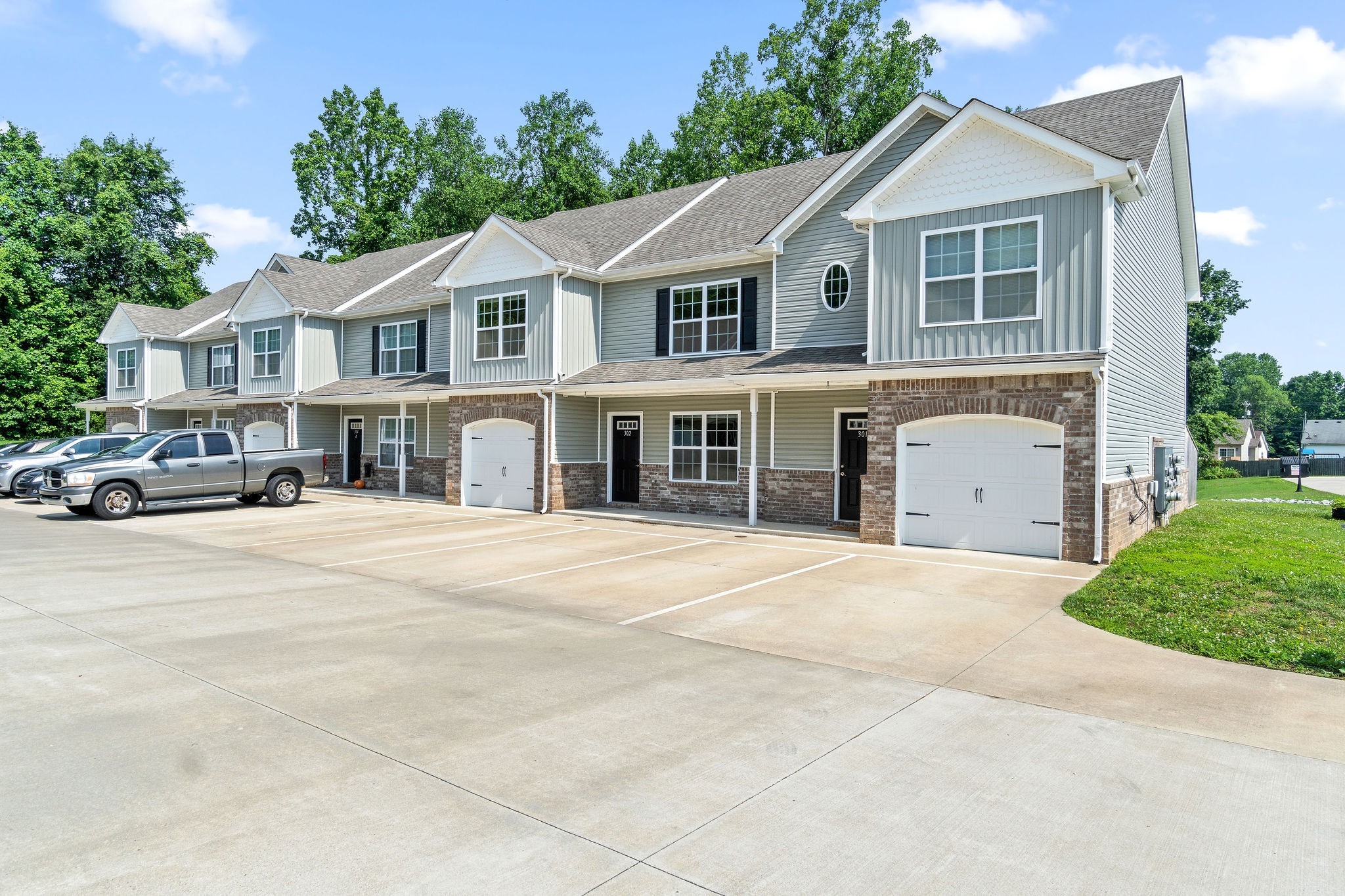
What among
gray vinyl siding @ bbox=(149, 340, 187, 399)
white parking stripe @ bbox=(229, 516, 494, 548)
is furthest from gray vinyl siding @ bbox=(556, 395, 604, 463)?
gray vinyl siding @ bbox=(149, 340, 187, 399)

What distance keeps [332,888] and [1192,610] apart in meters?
9.10

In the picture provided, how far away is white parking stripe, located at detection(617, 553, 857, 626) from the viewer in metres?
8.72

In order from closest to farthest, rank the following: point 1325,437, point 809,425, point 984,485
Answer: point 984,485 < point 809,425 < point 1325,437

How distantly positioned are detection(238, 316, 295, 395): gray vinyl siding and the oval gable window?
19078 millimetres

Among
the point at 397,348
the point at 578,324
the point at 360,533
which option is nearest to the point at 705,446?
the point at 578,324

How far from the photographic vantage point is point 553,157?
4559cm

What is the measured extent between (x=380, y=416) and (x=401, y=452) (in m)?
3.47

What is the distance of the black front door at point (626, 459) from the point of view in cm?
2052

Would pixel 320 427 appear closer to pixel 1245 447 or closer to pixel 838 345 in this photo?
pixel 838 345

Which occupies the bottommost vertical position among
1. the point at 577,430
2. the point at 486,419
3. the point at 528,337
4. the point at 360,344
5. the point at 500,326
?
the point at 577,430

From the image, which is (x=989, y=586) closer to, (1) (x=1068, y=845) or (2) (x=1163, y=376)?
(1) (x=1068, y=845)

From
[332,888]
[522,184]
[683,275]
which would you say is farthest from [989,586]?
[522,184]

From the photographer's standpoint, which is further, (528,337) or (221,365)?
(221,365)

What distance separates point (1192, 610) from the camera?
884 centimetres
